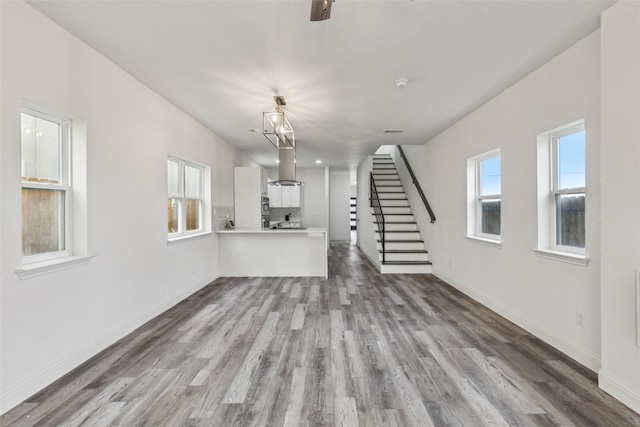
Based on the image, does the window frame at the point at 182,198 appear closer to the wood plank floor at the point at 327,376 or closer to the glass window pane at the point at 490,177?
the wood plank floor at the point at 327,376

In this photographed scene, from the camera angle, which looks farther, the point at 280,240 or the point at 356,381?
the point at 280,240

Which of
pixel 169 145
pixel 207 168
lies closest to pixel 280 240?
pixel 207 168

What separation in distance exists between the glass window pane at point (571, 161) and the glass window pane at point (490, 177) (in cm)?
86

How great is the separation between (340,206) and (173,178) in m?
A: 7.62

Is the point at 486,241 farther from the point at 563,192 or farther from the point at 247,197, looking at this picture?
the point at 247,197

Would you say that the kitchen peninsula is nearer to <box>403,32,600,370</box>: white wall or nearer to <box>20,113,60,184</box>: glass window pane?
<box>403,32,600,370</box>: white wall

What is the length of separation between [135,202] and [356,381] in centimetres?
282

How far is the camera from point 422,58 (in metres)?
2.59

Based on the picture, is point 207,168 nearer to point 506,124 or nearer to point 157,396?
point 157,396

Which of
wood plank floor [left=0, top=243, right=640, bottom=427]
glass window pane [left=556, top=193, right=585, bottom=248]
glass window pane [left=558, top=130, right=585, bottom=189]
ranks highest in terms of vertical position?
glass window pane [left=558, top=130, right=585, bottom=189]

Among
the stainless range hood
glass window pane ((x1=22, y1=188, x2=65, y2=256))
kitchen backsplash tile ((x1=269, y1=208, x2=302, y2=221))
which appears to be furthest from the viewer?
kitchen backsplash tile ((x1=269, y1=208, x2=302, y2=221))

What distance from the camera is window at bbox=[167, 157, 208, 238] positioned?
414cm

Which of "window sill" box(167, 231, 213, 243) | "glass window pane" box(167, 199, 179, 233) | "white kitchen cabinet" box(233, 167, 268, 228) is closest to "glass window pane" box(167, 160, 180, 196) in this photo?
"glass window pane" box(167, 199, 179, 233)

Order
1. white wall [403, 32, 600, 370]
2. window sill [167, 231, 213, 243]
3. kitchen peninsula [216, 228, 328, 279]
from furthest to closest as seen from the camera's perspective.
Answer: kitchen peninsula [216, 228, 328, 279] < window sill [167, 231, 213, 243] < white wall [403, 32, 600, 370]
